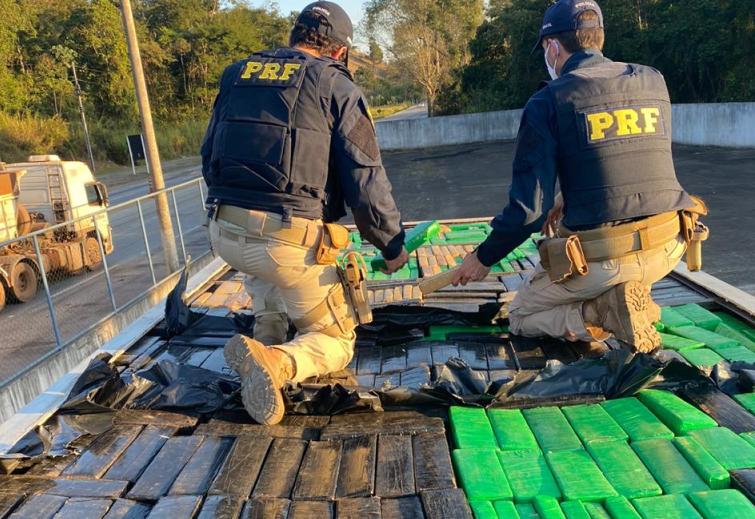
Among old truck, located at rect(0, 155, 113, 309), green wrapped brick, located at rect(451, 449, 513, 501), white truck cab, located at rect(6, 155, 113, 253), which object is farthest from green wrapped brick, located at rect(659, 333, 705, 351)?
white truck cab, located at rect(6, 155, 113, 253)

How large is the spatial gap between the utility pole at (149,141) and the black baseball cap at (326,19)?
7.24 meters

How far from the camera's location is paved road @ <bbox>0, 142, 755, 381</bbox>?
26.8 feet

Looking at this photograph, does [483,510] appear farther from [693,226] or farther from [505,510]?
[693,226]

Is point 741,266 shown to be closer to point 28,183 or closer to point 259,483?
point 259,483

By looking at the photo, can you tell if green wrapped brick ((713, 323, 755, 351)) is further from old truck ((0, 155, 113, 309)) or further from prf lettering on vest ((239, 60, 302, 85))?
old truck ((0, 155, 113, 309))

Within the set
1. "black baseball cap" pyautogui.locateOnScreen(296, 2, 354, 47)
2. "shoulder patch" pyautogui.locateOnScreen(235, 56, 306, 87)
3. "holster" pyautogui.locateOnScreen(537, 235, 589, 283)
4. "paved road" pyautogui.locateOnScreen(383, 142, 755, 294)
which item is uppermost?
"black baseball cap" pyautogui.locateOnScreen(296, 2, 354, 47)

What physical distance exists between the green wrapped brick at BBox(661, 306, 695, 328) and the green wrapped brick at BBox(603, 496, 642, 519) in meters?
1.84

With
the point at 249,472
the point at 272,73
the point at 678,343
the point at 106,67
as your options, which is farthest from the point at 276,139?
the point at 106,67

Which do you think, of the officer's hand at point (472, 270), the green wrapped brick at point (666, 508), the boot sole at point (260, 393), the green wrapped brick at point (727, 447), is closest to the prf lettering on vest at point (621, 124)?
the officer's hand at point (472, 270)

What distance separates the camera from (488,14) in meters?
29.9

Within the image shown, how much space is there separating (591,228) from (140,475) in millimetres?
2283

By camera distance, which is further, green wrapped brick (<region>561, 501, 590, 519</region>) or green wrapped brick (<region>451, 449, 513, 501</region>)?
green wrapped brick (<region>451, 449, 513, 501</region>)

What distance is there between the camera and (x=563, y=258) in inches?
116

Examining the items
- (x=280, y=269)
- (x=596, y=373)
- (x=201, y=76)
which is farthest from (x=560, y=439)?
(x=201, y=76)
